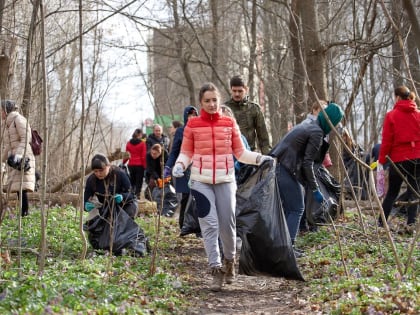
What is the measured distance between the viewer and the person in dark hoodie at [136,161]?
1552 centimetres

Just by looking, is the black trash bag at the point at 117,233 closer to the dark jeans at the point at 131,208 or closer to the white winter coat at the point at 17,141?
the dark jeans at the point at 131,208

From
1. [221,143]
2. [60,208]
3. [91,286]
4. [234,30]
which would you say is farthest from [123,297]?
[234,30]

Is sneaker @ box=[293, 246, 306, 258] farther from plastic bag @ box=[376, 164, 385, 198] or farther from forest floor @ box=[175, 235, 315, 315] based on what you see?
plastic bag @ box=[376, 164, 385, 198]

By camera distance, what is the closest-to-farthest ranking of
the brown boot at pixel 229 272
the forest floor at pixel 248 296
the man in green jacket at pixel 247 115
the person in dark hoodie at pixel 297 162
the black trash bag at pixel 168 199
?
1. the forest floor at pixel 248 296
2. the brown boot at pixel 229 272
3. the person in dark hoodie at pixel 297 162
4. the man in green jacket at pixel 247 115
5. the black trash bag at pixel 168 199

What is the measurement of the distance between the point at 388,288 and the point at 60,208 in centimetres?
766

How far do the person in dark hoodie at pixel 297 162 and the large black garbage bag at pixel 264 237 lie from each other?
81 centimetres

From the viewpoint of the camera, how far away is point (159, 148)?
13.6 meters

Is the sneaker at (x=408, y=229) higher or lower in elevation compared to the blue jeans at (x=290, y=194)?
lower

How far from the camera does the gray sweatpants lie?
241 inches

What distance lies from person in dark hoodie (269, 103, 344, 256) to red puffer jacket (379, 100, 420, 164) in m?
1.66

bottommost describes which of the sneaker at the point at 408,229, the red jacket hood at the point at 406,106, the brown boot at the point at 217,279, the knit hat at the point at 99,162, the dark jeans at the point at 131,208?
the brown boot at the point at 217,279

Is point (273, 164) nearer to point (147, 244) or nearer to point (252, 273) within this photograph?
point (252, 273)

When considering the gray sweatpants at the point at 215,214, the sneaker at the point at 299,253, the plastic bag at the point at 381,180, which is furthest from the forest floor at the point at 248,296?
the plastic bag at the point at 381,180

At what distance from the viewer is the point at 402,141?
856 centimetres
